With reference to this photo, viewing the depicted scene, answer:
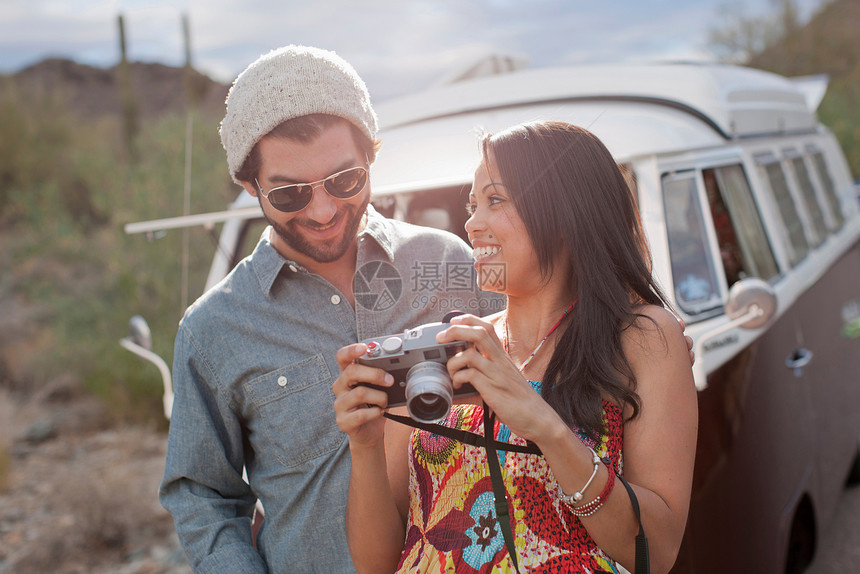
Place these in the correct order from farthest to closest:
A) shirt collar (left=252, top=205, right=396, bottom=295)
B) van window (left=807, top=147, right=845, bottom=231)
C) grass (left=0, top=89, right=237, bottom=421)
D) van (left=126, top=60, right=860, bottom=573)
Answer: grass (left=0, top=89, right=237, bottom=421)
van window (left=807, top=147, right=845, bottom=231)
van (left=126, top=60, right=860, bottom=573)
shirt collar (left=252, top=205, right=396, bottom=295)

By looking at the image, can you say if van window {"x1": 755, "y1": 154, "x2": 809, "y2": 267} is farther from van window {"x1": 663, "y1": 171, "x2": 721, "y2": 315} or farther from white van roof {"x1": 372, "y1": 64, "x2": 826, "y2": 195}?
van window {"x1": 663, "y1": 171, "x2": 721, "y2": 315}

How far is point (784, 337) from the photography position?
324cm

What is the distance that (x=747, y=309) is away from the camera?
2396 millimetres

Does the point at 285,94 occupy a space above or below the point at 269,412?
above

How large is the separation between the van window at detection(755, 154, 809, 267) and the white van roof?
224mm

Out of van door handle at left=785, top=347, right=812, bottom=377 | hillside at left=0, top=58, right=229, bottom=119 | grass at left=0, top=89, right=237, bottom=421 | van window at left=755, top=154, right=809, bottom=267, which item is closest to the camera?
van door handle at left=785, top=347, right=812, bottom=377

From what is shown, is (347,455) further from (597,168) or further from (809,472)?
(809,472)

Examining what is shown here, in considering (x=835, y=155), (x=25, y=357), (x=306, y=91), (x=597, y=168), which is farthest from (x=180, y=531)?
(x=25, y=357)

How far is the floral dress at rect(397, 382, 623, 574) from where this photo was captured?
156cm

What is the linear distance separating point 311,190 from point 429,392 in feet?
3.02

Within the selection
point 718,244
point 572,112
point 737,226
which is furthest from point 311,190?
point 737,226

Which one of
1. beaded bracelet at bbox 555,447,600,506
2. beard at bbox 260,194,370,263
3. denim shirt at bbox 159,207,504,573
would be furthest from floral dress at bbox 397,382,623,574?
beard at bbox 260,194,370,263

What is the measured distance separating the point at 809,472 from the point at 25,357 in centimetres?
1035

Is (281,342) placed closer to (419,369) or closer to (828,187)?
(419,369)
